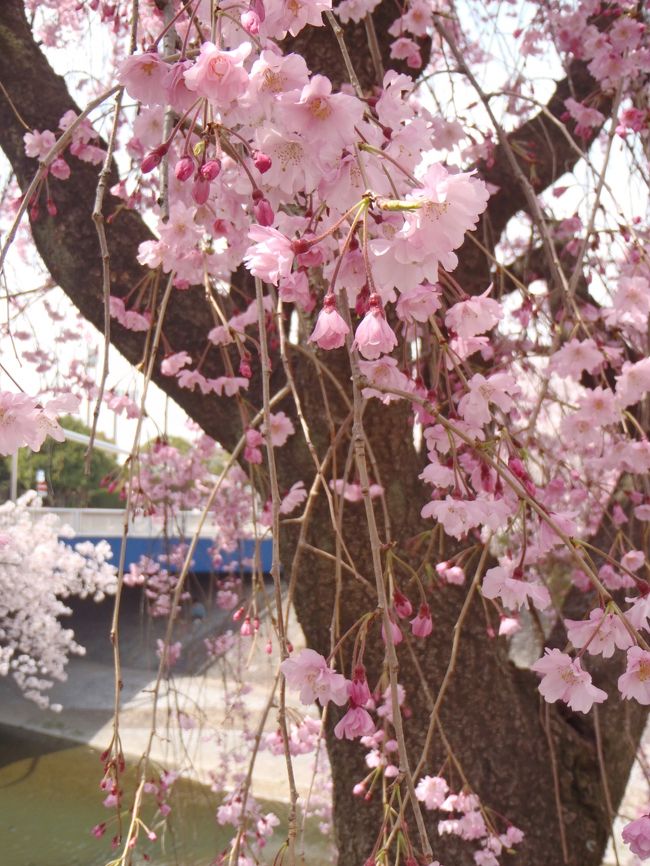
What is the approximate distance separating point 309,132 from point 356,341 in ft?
0.58

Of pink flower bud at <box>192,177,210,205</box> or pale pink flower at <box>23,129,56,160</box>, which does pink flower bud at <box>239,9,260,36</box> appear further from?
pale pink flower at <box>23,129,56,160</box>

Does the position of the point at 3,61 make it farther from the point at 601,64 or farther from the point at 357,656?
the point at 357,656

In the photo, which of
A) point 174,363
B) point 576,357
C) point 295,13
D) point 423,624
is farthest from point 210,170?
point 174,363

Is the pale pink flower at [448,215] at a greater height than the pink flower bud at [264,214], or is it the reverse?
the pink flower bud at [264,214]

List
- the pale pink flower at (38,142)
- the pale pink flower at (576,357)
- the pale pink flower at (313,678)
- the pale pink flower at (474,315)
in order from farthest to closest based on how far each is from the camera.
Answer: the pale pink flower at (38,142), the pale pink flower at (576,357), the pale pink flower at (474,315), the pale pink flower at (313,678)

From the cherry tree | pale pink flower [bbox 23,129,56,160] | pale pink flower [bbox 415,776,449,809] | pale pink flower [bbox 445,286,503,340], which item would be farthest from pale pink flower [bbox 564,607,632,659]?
pale pink flower [bbox 23,129,56,160]

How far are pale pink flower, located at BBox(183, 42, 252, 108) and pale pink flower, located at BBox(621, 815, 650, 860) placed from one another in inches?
27.7

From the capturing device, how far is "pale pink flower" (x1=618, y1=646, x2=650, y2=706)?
794mm

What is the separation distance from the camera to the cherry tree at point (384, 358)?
70 cm

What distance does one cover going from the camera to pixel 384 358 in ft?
3.52

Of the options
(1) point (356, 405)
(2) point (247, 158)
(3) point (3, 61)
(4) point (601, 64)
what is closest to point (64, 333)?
(3) point (3, 61)

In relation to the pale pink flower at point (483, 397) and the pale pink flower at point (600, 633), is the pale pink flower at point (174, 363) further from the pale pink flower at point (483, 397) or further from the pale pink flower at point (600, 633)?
the pale pink flower at point (600, 633)

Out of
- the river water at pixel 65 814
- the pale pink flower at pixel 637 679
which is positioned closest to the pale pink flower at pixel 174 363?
the pale pink flower at pixel 637 679

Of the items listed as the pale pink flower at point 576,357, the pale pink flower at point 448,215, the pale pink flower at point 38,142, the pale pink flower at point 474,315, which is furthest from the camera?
the pale pink flower at point 38,142
